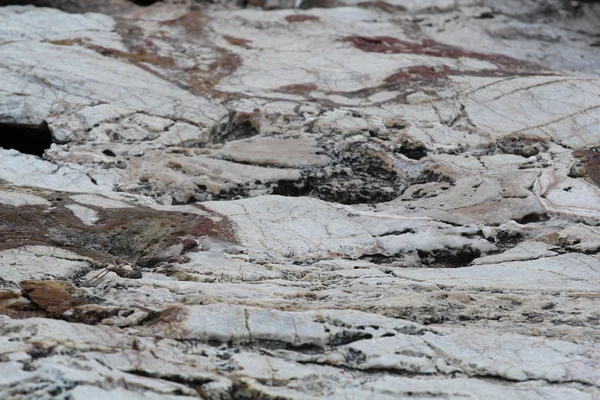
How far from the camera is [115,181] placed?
5.68 meters

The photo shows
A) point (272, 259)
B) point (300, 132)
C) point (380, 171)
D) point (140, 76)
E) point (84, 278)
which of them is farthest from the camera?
point (140, 76)

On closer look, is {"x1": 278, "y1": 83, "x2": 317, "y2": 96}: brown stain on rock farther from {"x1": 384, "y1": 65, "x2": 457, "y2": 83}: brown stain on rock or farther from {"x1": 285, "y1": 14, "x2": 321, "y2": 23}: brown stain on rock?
{"x1": 285, "y1": 14, "x2": 321, "y2": 23}: brown stain on rock

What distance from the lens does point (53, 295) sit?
3.55 metres

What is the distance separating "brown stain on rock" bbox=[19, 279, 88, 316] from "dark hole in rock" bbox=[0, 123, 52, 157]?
308 cm

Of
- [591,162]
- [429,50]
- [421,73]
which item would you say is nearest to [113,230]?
[591,162]

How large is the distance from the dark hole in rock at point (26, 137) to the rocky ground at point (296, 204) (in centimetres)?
3

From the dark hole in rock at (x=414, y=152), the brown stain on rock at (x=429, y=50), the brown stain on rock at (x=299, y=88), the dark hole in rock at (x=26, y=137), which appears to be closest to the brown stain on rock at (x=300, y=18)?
the brown stain on rock at (x=429, y=50)

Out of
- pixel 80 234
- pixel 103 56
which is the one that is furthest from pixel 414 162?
pixel 103 56

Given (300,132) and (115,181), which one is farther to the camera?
(300,132)

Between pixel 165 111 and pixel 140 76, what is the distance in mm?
927

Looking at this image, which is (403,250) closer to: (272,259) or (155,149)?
(272,259)

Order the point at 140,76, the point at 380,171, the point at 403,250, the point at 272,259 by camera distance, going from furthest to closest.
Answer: the point at 140,76
the point at 380,171
the point at 403,250
the point at 272,259

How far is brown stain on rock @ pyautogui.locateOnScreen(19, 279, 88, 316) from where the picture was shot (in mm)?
3436

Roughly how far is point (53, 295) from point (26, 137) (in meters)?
3.55
